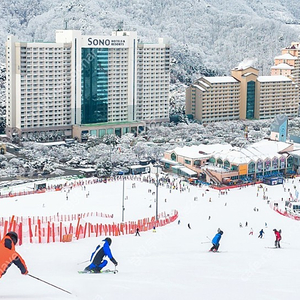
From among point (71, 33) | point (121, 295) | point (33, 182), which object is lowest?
point (33, 182)

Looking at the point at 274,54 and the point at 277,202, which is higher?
the point at 274,54

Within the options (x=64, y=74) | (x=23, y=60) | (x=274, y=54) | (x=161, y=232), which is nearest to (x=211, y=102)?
(x=64, y=74)

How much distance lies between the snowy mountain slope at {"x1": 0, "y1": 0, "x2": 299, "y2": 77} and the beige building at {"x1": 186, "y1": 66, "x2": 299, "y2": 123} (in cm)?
4301

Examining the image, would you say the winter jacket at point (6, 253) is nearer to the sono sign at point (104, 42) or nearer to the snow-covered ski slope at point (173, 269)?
the snow-covered ski slope at point (173, 269)

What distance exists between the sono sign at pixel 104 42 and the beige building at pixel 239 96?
11.3 metres

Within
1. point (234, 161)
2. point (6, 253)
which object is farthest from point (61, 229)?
point (234, 161)

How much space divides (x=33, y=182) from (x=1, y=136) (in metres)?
21.0

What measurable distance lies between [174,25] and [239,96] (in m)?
71.9

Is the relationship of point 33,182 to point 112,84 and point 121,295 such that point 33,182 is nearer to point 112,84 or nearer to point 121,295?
point 112,84

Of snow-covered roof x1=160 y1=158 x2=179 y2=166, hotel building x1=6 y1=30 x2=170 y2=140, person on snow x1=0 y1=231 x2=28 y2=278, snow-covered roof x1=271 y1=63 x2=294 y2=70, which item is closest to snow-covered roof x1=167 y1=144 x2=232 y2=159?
snow-covered roof x1=160 y1=158 x2=179 y2=166

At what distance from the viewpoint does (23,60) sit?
6406 cm

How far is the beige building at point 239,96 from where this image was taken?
77062 millimetres

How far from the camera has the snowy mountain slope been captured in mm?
134750

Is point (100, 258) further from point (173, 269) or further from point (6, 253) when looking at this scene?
point (6, 253)
